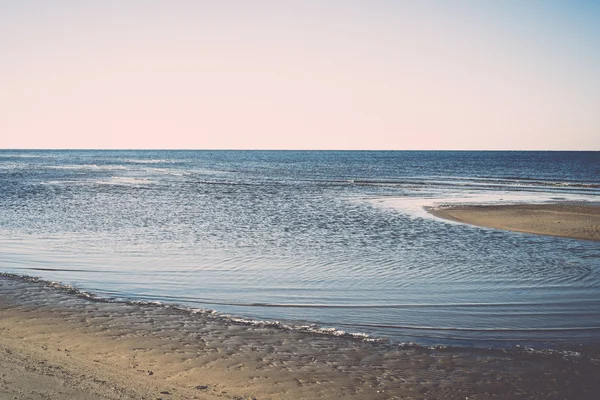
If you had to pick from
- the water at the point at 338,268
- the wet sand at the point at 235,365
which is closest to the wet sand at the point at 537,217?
the water at the point at 338,268

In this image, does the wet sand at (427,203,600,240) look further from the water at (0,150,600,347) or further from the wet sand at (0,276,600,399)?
the wet sand at (0,276,600,399)

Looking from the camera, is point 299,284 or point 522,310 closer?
point 522,310

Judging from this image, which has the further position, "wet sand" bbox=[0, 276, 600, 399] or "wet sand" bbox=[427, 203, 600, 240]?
"wet sand" bbox=[427, 203, 600, 240]

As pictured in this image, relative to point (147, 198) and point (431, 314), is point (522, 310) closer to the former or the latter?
point (431, 314)

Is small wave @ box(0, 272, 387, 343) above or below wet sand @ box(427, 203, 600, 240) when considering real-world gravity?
below

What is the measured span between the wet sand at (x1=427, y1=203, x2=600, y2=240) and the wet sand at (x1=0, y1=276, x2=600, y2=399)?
15.1 meters

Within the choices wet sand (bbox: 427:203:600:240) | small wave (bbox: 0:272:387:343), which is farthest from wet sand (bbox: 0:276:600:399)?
wet sand (bbox: 427:203:600:240)

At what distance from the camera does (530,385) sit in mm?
7039

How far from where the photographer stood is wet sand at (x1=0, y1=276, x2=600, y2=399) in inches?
250

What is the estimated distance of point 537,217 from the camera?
85.3 ft

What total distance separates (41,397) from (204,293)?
607 centimetres

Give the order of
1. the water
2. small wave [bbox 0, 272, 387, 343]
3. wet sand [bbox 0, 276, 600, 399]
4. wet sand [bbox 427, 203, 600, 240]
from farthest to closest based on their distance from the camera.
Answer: wet sand [bbox 427, 203, 600, 240], the water, small wave [bbox 0, 272, 387, 343], wet sand [bbox 0, 276, 600, 399]

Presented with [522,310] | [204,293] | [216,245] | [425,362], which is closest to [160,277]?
[204,293]

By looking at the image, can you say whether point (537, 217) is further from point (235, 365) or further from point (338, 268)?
point (235, 365)
